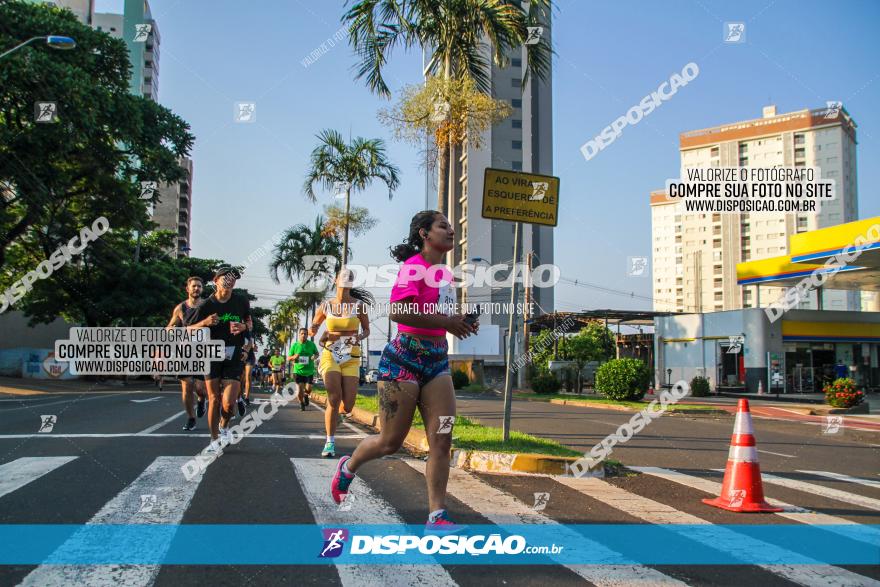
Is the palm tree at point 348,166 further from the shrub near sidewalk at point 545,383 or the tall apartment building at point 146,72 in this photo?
the tall apartment building at point 146,72

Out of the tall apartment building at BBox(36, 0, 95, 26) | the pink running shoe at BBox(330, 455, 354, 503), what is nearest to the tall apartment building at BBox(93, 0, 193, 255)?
the tall apartment building at BBox(36, 0, 95, 26)

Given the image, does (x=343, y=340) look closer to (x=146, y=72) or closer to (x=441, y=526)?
(x=441, y=526)

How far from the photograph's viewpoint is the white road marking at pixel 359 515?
3.40 metres

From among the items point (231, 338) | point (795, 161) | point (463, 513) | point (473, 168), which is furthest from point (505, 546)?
point (795, 161)

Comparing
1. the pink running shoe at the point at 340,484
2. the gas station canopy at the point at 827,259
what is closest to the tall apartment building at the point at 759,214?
the gas station canopy at the point at 827,259

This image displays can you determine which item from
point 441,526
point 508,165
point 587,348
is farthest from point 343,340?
point 508,165

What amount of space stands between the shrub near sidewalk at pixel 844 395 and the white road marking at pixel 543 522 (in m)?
17.2

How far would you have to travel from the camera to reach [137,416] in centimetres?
1264

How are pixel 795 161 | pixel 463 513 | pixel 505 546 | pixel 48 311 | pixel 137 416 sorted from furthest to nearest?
1. pixel 795 161
2. pixel 48 311
3. pixel 137 416
4. pixel 463 513
5. pixel 505 546

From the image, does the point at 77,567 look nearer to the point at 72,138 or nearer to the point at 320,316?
the point at 320,316

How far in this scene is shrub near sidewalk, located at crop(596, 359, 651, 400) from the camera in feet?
76.4

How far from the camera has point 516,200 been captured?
321 inches

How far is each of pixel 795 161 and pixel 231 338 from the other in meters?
108

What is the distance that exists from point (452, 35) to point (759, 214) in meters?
105
